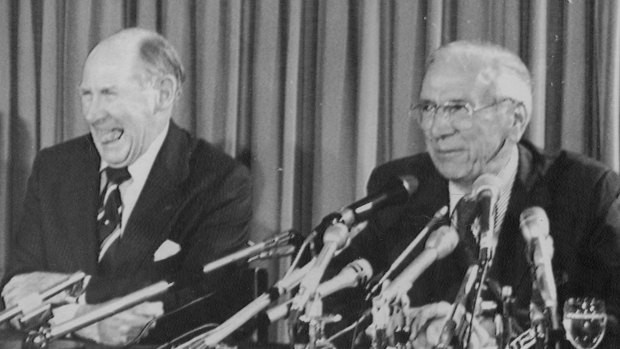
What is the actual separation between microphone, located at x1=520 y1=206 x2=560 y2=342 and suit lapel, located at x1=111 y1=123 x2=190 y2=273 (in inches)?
56.5

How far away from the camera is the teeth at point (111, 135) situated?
2887mm

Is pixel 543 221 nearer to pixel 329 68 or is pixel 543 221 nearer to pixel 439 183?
pixel 439 183

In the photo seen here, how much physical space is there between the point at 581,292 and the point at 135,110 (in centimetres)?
146

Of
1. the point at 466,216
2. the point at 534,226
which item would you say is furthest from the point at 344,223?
the point at 534,226

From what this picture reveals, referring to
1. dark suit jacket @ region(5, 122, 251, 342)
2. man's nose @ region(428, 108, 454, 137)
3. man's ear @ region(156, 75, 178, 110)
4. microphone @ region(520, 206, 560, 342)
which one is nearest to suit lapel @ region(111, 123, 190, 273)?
dark suit jacket @ region(5, 122, 251, 342)

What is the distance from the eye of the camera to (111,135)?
2.89 meters

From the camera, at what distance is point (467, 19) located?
8.96ft

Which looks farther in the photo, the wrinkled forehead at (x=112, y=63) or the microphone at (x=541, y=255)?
the wrinkled forehead at (x=112, y=63)

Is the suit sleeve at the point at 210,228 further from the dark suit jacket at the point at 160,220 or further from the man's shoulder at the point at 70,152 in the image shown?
the man's shoulder at the point at 70,152

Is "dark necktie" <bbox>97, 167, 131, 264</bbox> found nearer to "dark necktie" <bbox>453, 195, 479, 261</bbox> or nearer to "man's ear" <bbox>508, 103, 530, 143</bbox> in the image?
"man's ear" <bbox>508, 103, 530, 143</bbox>

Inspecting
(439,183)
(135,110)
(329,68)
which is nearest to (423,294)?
(439,183)

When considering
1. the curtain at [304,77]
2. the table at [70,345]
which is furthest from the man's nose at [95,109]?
the table at [70,345]

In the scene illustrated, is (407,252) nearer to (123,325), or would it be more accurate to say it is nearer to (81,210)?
(123,325)

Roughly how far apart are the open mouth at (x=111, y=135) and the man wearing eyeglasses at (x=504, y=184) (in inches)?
36.1
